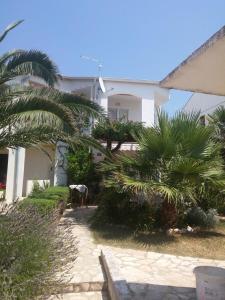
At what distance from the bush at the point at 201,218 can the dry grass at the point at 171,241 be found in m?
0.26

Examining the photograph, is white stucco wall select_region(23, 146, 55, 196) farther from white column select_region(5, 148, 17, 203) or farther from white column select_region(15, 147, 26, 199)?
white column select_region(5, 148, 17, 203)

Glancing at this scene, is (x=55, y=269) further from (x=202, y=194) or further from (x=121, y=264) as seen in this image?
(x=202, y=194)

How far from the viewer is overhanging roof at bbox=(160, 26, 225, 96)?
373cm

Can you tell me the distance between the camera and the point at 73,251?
5785mm

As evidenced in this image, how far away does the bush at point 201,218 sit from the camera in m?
9.98

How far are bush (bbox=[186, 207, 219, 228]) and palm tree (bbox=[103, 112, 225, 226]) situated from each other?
0.87 m

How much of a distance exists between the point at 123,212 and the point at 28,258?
597 centimetres

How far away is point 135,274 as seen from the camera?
245 inches

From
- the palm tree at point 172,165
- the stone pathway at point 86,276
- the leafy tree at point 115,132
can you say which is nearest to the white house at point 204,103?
the leafy tree at point 115,132

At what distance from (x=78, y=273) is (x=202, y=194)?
4.80 metres

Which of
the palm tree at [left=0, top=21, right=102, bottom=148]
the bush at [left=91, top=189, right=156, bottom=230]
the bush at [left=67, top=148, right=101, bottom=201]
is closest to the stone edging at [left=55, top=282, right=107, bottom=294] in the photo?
the palm tree at [left=0, top=21, right=102, bottom=148]

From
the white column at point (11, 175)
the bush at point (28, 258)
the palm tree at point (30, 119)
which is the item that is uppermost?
the palm tree at point (30, 119)

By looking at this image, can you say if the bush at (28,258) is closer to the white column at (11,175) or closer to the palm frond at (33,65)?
the palm frond at (33,65)

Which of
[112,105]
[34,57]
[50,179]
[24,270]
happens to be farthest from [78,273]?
[112,105]
